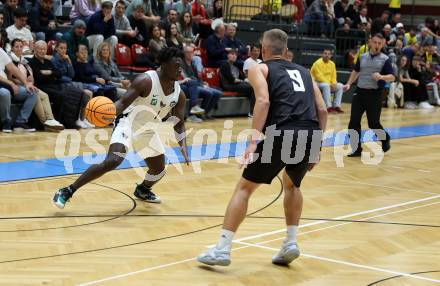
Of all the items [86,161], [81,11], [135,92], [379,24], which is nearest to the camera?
[135,92]

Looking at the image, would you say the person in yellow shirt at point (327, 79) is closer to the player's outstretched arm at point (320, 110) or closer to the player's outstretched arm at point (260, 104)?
the player's outstretched arm at point (320, 110)

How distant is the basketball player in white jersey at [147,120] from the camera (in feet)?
24.3

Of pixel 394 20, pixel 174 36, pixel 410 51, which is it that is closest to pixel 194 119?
pixel 174 36

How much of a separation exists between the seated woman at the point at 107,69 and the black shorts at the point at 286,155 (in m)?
8.71

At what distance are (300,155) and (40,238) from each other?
7.72 feet

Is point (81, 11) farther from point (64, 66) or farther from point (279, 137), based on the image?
point (279, 137)

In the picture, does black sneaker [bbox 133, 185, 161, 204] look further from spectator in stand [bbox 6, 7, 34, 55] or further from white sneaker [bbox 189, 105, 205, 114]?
white sneaker [bbox 189, 105, 205, 114]

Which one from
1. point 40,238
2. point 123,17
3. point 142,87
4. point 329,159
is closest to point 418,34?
point 123,17

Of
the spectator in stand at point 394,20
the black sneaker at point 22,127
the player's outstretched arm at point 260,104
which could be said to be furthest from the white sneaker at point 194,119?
the spectator in stand at point 394,20

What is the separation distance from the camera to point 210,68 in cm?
1692

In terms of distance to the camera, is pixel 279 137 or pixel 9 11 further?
pixel 9 11

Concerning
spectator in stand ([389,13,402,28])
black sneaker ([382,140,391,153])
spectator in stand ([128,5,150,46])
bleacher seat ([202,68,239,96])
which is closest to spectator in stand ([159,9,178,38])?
spectator in stand ([128,5,150,46])

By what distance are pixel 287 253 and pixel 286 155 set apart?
77 cm

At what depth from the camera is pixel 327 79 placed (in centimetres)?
1828
